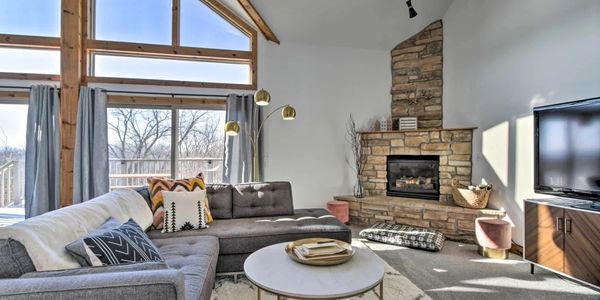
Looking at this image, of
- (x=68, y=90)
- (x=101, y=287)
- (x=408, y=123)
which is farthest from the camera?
(x=408, y=123)

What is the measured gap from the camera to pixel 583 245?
7.32ft

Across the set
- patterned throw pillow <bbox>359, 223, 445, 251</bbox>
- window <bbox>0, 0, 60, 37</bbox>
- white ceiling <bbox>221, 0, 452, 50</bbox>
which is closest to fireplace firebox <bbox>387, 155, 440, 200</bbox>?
patterned throw pillow <bbox>359, 223, 445, 251</bbox>

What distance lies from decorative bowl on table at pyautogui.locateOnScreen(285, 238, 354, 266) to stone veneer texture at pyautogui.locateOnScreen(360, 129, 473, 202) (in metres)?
2.69

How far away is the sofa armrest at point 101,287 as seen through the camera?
3.02 feet

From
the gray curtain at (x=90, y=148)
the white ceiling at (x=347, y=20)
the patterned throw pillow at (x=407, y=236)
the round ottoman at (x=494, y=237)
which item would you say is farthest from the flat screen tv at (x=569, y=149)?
the gray curtain at (x=90, y=148)

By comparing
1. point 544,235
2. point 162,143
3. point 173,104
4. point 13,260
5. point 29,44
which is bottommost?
point 544,235

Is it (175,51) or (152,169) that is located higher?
(175,51)

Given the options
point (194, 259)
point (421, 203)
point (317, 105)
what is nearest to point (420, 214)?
point (421, 203)

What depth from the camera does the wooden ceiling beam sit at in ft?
12.9

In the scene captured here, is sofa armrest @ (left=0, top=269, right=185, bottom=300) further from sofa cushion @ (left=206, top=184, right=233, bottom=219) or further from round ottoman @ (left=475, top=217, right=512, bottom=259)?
round ottoman @ (left=475, top=217, right=512, bottom=259)

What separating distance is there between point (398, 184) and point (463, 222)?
1.07 metres

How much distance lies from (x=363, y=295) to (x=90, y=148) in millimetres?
3822

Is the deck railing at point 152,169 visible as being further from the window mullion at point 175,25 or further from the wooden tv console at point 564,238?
the wooden tv console at point 564,238

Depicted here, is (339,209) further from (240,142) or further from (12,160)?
(12,160)
